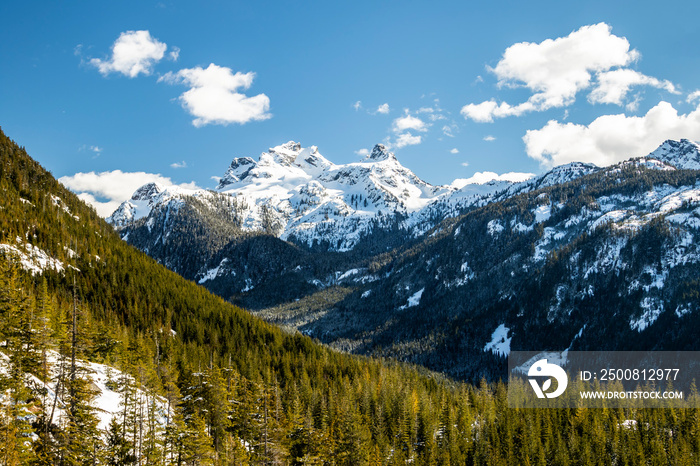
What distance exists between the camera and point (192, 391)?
212 ft

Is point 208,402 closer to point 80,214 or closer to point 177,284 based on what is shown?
point 177,284

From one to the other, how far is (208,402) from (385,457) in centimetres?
4008

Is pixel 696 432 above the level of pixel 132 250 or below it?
below

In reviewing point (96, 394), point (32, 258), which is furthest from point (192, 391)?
point (32, 258)

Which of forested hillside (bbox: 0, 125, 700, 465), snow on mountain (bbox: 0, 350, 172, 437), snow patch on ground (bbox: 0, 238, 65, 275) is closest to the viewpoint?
snow on mountain (bbox: 0, 350, 172, 437)

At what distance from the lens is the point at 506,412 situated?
112 metres

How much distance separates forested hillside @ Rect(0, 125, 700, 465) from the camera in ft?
122

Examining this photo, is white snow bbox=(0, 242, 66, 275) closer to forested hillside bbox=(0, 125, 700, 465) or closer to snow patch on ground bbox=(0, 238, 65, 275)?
snow patch on ground bbox=(0, 238, 65, 275)

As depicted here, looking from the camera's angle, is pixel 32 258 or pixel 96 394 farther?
pixel 32 258

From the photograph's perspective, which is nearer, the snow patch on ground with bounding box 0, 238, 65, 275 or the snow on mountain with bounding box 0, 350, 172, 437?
the snow on mountain with bounding box 0, 350, 172, 437

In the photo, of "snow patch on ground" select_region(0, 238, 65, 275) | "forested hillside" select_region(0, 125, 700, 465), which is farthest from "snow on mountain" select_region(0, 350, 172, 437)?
"snow patch on ground" select_region(0, 238, 65, 275)

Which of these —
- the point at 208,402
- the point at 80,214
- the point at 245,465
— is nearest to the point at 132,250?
the point at 80,214

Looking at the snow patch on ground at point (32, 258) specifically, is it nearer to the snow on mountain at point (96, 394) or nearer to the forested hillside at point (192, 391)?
the forested hillside at point (192, 391)

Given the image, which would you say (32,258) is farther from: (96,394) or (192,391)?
(96,394)
